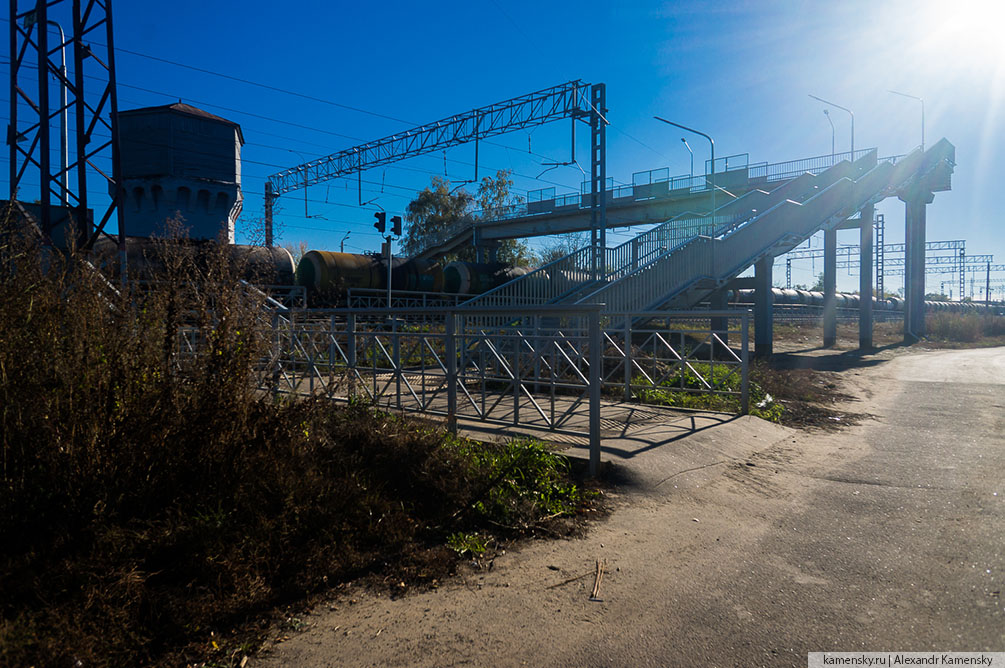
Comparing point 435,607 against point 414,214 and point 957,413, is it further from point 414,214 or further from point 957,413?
point 414,214

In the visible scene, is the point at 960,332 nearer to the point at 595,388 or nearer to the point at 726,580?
the point at 595,388

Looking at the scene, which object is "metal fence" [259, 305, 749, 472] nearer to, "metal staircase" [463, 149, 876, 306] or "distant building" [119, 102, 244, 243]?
→ "metal staircase" [463, 149, 876, 306]

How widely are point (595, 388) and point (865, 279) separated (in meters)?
25.6

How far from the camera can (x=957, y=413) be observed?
10180 millimetres

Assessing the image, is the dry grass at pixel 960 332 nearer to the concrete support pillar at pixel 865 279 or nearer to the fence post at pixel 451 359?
the concrete support pillar at pixel 865 279

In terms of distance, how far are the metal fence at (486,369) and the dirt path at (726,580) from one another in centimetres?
122

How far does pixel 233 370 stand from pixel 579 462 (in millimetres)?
3323

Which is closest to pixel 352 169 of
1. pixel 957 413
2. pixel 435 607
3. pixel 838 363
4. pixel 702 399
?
pixel 838 363

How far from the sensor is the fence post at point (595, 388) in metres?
5.79

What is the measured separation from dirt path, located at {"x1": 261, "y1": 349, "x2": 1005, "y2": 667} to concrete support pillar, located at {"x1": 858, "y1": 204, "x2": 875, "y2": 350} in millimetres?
20843

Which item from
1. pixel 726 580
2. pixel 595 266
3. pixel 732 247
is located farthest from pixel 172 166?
pixel 726 580

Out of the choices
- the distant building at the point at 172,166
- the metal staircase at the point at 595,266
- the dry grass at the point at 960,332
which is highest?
the distant building at the point at 172,166

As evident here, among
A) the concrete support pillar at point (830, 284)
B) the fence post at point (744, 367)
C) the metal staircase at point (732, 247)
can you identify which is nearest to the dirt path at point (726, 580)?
the fence post at point (744, 367)

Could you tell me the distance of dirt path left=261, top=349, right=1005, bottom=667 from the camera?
3223 millimetres
